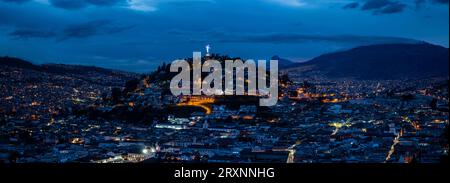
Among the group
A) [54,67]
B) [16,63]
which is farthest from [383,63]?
[16,63]

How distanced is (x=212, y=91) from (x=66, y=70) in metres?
17.3

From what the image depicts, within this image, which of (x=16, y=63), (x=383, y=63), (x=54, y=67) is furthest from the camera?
(x=383, y=63)

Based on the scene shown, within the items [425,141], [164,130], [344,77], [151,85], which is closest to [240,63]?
[151,85]

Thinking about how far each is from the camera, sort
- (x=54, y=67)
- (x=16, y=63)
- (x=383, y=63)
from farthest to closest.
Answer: (x=383, y=63), (x=54, y=67), (x=16, y=63)

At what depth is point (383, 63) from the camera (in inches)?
3125

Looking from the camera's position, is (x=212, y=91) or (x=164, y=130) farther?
(x=212, y=91)

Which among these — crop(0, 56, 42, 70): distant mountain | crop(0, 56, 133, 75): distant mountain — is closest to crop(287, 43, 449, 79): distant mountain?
crop(0, 56, 133, 75): distant mountain

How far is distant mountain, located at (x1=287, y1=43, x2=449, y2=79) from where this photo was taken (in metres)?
72.4

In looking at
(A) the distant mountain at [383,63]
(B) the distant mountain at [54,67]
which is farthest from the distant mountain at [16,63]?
(A) the distant mountain at [383,63]

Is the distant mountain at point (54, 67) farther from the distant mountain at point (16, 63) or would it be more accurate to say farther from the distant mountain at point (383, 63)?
the distant mountain at point (383, 63)

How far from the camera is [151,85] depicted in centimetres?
3588

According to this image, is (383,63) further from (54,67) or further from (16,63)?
(16,63)
